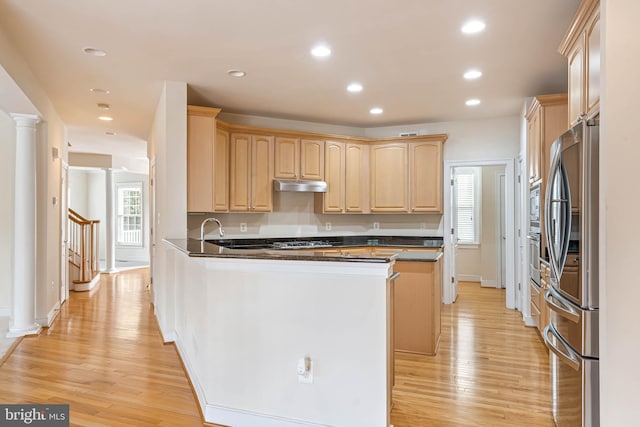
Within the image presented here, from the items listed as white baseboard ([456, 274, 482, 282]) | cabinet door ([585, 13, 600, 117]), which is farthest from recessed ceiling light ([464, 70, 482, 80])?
white baseboard ([456, 274, 482, 282])

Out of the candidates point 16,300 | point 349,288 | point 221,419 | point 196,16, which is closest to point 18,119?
point 16,300

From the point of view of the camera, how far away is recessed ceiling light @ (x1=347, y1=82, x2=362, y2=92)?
458 cm

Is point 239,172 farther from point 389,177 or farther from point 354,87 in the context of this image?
point 389,177

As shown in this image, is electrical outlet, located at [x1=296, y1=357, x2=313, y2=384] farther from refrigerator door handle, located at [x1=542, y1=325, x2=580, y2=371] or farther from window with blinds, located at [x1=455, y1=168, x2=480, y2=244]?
window with blinds, located at [x1=455, y1=168, x2=480, y2=244]

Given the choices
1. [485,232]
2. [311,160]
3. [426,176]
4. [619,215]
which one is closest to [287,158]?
[311,160]

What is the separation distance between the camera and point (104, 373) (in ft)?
11.5

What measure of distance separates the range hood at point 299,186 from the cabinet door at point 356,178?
505 mm

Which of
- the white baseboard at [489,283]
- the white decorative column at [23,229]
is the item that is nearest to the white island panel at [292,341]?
the white decorative column at [23,229]

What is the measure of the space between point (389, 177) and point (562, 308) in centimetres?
440

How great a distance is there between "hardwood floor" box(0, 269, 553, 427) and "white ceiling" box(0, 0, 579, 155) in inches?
105

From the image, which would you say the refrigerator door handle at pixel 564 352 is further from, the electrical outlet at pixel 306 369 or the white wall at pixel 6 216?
the white wall at pixel 6 216

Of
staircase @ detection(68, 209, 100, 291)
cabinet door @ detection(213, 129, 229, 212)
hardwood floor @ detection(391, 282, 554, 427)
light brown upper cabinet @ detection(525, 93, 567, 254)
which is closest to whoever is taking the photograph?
hardwood floor @ detection(391, 282, 554, 427)

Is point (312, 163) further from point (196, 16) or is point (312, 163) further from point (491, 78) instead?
point (196, 16)

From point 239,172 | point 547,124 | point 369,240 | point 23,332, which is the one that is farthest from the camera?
point 369,240
